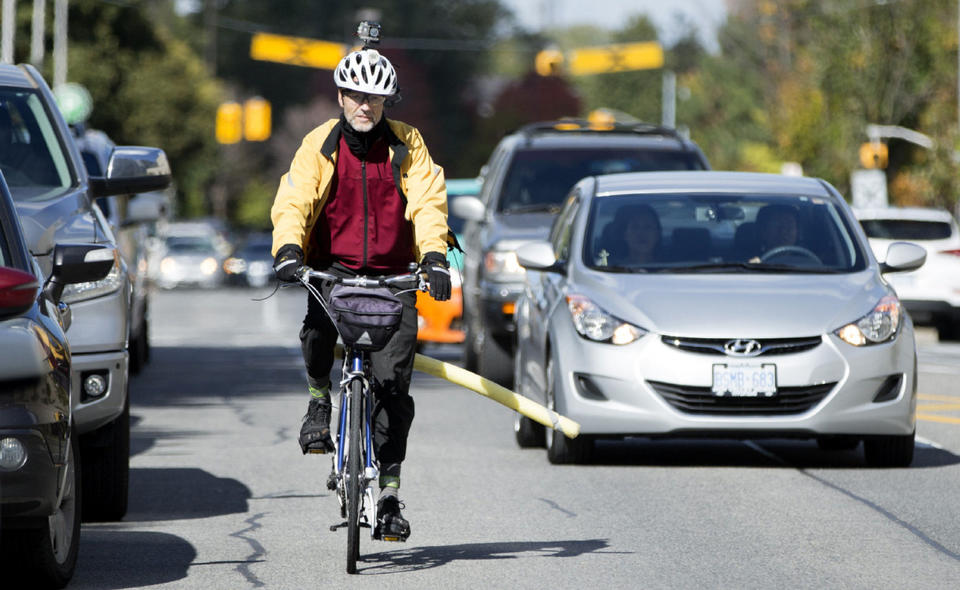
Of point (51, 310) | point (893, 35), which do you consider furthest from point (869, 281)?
point (893, 35)

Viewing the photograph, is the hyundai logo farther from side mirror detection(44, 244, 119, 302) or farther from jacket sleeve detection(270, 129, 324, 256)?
side mirror detection(44, 244, 119, 302)

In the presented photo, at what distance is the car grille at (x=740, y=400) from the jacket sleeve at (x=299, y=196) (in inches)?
140

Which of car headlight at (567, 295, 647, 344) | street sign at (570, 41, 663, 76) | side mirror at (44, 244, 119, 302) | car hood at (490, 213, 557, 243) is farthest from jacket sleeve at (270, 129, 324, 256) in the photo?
street sign at (570, 41, 663, 76)

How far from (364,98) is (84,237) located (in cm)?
217

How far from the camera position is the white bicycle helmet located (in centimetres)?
743

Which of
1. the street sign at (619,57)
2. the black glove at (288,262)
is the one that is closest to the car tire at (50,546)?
the black glove at (288,262)

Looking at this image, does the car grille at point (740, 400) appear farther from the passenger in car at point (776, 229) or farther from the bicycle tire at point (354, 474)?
the bicycle tire at point (354, 474)

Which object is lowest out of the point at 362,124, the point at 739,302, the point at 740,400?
the point at 740,400

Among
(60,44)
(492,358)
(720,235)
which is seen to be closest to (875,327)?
(720,235)

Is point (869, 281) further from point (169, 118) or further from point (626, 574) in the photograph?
point (169, 118)

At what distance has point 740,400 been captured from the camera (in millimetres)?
10688

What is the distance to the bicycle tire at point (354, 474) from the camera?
24.0 ft

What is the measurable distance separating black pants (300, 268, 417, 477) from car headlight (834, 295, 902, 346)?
12.3 feet

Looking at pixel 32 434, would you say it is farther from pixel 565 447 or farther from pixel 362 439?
pixel 565 447
